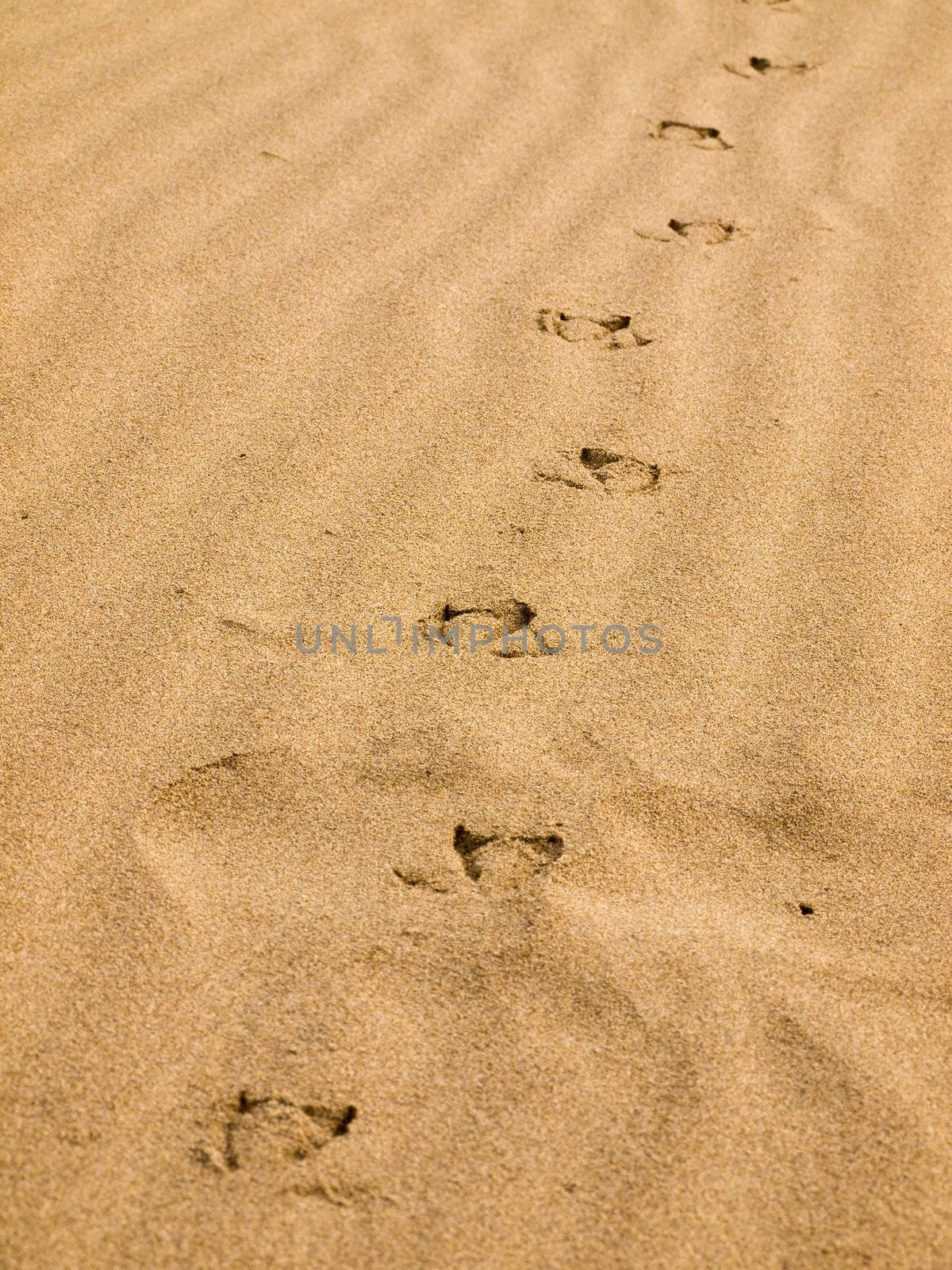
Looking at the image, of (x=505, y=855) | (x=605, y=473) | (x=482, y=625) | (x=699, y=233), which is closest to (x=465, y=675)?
(x=482, y=625)

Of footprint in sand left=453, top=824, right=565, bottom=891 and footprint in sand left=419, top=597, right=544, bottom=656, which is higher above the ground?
footprint in sand left=419, top=597, right=544, bottom=656

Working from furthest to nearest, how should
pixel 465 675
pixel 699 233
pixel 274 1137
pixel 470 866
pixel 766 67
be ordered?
pixel 766 67
pixel 699 233
pixel 465 675
pixel 470 866
pixel 274 1137

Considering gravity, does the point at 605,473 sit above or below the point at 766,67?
below

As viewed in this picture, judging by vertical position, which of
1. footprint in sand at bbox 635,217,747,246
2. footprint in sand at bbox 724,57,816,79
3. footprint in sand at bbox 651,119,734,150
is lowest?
footprint in sand at bbox 635,217,747,246

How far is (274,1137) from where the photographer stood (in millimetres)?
1137

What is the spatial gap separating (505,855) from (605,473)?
77cm

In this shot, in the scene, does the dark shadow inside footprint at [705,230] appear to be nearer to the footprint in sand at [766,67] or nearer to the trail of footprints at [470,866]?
the trail of footprints at [470,866]

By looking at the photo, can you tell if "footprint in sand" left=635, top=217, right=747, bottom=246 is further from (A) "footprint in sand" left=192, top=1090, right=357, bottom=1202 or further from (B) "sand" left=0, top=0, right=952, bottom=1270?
(A) "footprint in sand" left=192, top=1090, right=357, bottom=1202

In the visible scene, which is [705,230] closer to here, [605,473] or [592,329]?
[592,329]

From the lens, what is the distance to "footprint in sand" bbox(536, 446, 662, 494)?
1898 millimetres

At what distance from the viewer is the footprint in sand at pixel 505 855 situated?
4.46ft

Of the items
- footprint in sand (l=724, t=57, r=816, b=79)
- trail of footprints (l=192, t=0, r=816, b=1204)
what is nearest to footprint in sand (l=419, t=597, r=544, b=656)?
trail of footprints (l=192, t=0, r=816, b=1204)

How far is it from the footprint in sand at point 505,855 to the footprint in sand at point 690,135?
6.29ft

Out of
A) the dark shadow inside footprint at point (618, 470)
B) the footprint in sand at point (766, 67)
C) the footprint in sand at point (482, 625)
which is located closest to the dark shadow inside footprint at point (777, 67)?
the footprint in sand at point (766, 67)
